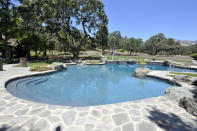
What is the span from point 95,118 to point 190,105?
3205 mm

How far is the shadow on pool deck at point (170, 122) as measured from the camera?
2.69m

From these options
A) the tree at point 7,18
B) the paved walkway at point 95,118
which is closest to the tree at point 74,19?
the tree at point 7,18

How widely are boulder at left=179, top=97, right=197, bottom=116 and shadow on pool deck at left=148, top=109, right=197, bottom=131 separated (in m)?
0.40

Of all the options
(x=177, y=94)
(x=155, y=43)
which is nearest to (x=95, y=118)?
(x=177, y=94)

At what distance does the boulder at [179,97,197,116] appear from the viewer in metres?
3.30

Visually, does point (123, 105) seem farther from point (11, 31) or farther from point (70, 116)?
point (11, 31)

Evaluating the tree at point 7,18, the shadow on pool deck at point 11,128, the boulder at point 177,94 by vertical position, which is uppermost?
the tree at point 7,18

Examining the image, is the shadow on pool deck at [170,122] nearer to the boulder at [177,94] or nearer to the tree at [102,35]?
the boulder at [177,94]

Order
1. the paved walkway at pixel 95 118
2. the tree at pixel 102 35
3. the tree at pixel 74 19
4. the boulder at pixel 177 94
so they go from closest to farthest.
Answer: the paved walkway at pixel 95 118, the boulder at pixel 177 94, the tree at pixel 74 19, the tree at pixel 102 35

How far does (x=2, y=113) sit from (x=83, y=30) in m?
21.6

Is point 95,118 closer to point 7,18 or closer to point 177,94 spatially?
point 177,94

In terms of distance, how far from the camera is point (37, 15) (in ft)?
53.8

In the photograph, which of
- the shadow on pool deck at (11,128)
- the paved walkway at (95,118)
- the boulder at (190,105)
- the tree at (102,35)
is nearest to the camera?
the shadow on pool deck at (11,128)

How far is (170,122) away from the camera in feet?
9.51
